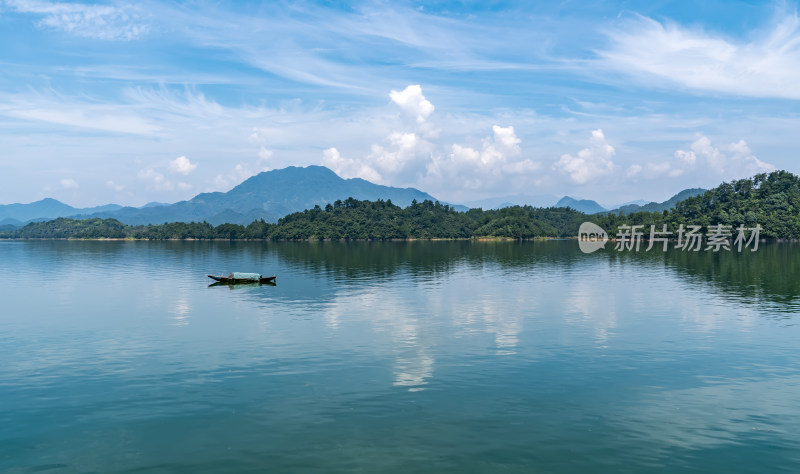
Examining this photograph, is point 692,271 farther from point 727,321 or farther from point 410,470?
point 410,470

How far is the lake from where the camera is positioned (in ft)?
79.4

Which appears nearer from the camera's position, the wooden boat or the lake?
the lake

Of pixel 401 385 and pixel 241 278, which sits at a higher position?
pixel 241 278

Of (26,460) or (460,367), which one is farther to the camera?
(460,367)

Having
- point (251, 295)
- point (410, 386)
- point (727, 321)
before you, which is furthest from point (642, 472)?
point (251, 295)

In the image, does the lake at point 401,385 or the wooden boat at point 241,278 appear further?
the wooden boat at point 241,278

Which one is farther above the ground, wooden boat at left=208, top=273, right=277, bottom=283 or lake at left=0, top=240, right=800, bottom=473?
wooden boat at left=208, top=273, right=277, bottom=283

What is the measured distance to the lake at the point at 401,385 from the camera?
24.2 meters

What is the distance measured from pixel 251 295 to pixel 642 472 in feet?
218

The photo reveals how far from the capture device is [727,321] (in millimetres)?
56719

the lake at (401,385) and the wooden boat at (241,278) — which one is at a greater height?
the wooden boat at (241,278)

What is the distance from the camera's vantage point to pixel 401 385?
34156 mm

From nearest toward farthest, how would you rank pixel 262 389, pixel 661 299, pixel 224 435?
pixel 224 435
pixel 262 389
pixel 661 299

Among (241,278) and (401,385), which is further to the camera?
(241,278)
